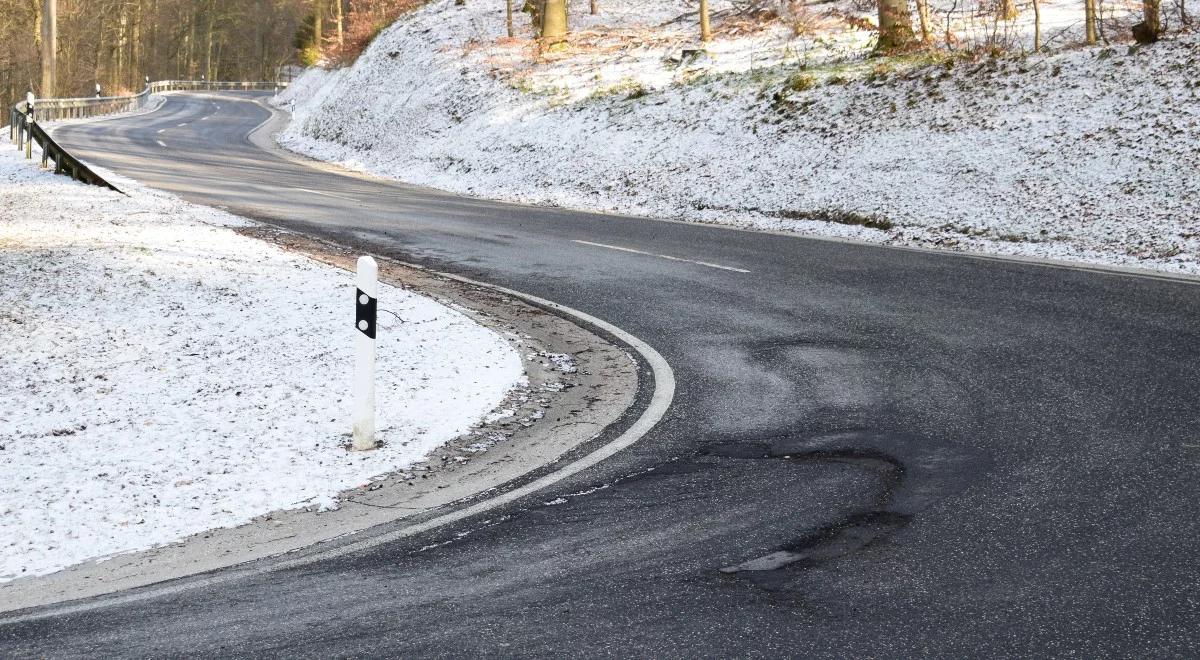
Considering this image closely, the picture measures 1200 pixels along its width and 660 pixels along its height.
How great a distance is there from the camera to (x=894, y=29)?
21844mm

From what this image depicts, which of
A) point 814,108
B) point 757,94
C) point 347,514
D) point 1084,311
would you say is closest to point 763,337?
A: point 1084,311

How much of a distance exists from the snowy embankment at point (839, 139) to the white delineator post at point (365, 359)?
9578 mm

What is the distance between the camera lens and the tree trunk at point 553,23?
3272cm

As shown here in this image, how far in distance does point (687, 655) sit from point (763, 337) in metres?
5.46

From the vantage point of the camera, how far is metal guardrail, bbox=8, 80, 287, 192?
779 inches

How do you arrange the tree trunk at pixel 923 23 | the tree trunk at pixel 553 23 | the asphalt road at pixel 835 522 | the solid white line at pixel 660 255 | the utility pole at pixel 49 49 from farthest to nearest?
1. the utility pole at pixel 49 49
2. the tree trunk at pixel 553 23
3. the tree trunk at pixel 923 23
4. the solid white line at pixel 660 255
5. the asphalt road at pixel 835 522

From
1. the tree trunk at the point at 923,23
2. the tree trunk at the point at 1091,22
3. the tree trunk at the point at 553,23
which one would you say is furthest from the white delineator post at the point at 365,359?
the tree trunk at the point at 553,23

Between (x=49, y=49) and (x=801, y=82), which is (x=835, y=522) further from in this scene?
(x=49, y=49)

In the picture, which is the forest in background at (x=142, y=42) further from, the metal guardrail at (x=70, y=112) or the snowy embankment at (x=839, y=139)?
the snowy embankment at (x=839, y=139)

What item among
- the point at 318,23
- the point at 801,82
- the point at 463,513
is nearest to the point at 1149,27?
the point at 801,82

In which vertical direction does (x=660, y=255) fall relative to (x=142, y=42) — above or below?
below

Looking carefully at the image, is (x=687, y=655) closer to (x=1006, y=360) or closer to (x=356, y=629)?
(x=356, y=629)

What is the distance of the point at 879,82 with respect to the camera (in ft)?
66.9

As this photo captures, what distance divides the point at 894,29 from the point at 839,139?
431 cm
